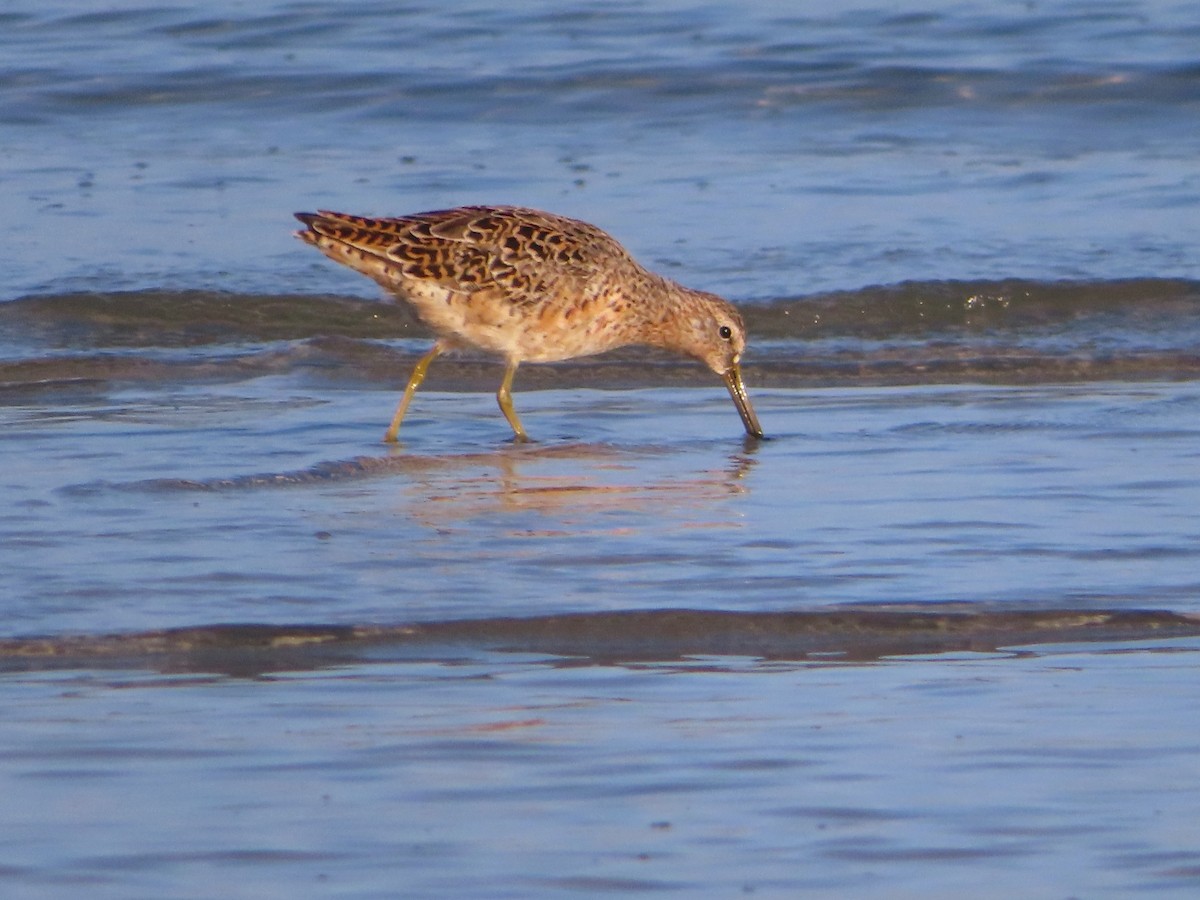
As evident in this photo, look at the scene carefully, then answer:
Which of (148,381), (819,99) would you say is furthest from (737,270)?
(819,99)

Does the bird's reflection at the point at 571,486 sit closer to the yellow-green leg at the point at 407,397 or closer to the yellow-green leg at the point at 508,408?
the yellow-green leg at the point at 508,408

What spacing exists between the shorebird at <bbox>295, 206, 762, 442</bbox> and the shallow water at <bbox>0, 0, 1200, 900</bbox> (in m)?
0.28

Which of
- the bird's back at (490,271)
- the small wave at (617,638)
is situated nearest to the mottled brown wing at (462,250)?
the bird's back at (490,271)

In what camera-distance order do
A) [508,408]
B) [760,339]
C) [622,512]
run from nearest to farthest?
[622,512], [508,408], [760,339]

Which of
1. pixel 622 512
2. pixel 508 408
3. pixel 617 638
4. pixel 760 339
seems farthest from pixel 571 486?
pixel 760 339

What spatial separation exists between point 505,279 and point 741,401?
965mm

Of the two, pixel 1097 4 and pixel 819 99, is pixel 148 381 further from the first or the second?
pixel 1097 4

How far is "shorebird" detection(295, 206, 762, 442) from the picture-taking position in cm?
789

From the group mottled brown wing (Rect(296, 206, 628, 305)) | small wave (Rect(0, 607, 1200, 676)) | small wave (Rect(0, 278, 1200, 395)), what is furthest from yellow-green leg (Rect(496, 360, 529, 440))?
small wave (Rect(0, 607, 1200, 676))

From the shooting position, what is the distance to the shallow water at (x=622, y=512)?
3756 mm

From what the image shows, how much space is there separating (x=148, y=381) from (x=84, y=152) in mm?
5050

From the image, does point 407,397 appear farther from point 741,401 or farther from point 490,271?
point 741,401

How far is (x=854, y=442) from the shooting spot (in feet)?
24.1

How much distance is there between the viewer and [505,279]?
7965 mm
